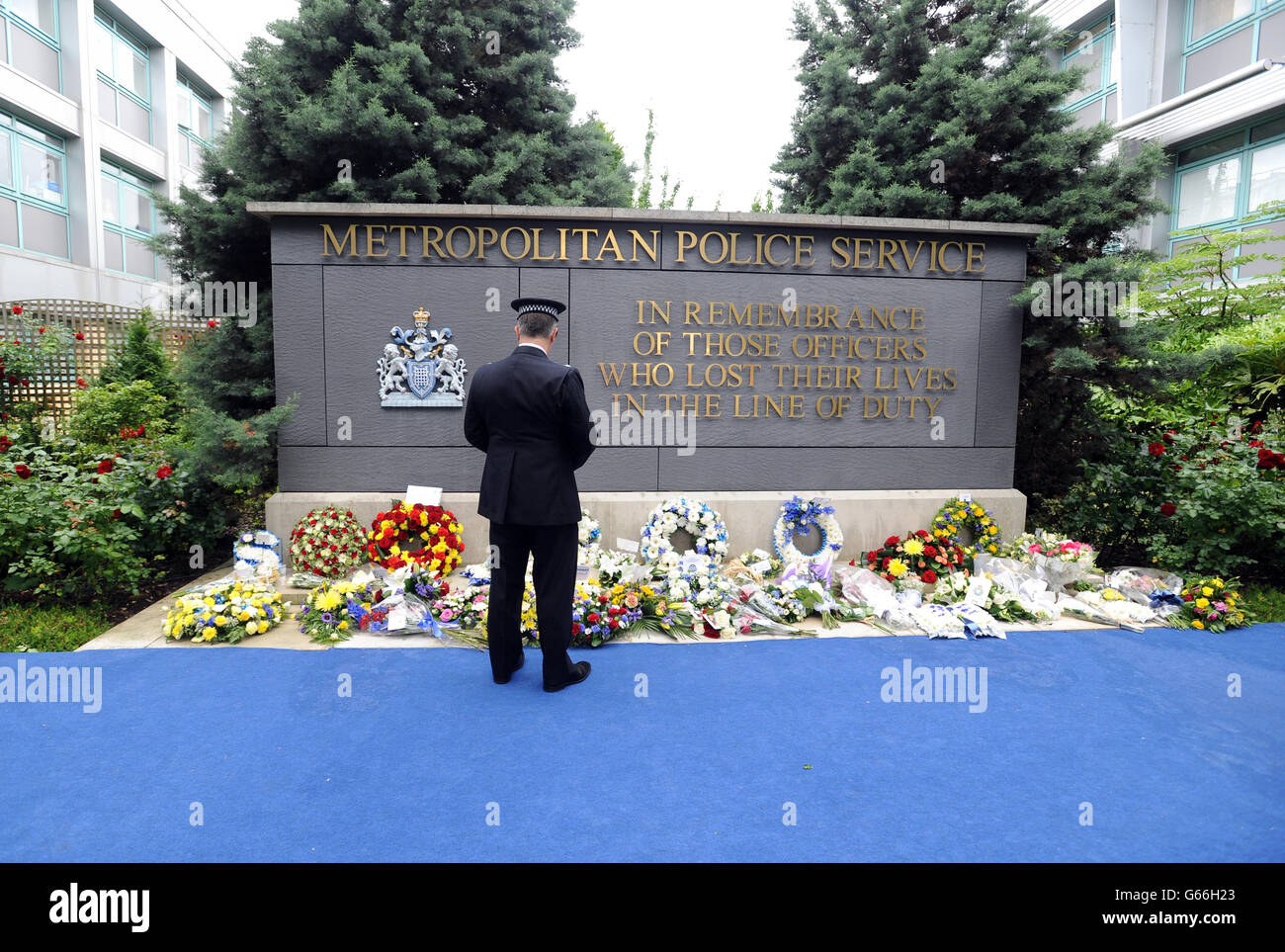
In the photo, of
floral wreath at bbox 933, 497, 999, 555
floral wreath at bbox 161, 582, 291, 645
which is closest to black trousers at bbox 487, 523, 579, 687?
floral wreath at bbox 161, 582, 291, 645

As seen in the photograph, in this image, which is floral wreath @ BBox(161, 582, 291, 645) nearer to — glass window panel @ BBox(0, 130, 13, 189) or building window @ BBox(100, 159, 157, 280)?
glass window panel @ BBox(0, 130, 13, 189)

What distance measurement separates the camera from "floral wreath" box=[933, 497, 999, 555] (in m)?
6.84

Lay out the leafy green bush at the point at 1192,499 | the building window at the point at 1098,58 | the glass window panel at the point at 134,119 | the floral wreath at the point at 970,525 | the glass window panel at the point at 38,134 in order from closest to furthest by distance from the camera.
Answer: the leafy green bush at the point at 1192,499 < the floral wreath at the point at 970,525 < the glass window panel at the point at 38,134 < the building window at the point at 1098,58 < the glass window panel at the point at 134,119

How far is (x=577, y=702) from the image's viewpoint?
4.11 metres

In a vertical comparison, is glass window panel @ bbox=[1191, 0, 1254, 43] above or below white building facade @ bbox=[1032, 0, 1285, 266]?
above

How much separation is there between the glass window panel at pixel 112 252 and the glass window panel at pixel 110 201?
1.18 feet

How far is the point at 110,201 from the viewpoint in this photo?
56.5 ft

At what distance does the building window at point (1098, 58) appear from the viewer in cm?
1639

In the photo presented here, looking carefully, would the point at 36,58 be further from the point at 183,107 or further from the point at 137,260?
the point at 183,107

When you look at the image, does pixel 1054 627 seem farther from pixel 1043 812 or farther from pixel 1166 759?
pixel 1043 812

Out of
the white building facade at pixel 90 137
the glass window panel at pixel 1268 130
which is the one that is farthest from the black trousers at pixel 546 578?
the glass window panel at pixel 1268 130

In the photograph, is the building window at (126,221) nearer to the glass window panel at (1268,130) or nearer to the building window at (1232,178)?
the building window at (1232,178)

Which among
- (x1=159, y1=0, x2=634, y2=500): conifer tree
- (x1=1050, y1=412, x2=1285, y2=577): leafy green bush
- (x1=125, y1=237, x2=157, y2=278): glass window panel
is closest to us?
(x1=1050, y1=412, x2=1285, y2=577): leafy green bush

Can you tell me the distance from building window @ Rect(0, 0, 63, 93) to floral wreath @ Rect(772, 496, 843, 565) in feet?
53.0
